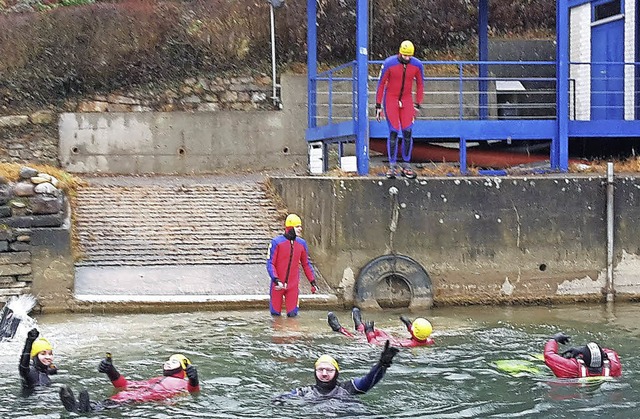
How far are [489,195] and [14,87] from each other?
14285mm

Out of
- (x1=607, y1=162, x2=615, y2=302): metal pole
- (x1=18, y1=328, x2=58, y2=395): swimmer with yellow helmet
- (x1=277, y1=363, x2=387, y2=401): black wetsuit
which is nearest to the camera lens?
(x1=277, y1=363, x2=387, y2=401): black wetsuit

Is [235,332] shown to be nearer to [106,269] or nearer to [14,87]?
[106,269]

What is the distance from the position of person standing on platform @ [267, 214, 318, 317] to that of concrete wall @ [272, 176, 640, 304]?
1256 millimetres

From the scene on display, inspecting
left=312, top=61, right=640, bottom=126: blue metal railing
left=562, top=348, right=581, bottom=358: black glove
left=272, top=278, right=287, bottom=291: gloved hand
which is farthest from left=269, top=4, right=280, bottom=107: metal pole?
left=562, top=348, right=581, bottom=358: black glove

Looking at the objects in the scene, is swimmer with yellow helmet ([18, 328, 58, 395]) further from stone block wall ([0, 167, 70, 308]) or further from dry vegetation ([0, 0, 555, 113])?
dry vegetation ([0, 0, 555, 113])

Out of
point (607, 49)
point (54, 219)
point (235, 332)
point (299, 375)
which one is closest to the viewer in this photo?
point (299, 375)

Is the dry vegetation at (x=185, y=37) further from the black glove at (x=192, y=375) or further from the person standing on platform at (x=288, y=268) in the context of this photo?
the black glove at (x=192, y=375)

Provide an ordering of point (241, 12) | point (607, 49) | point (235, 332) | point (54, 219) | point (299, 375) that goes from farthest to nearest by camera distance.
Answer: point (241, 12) → point (607, 49) → point (54, 219) → point (235, 332) → point (299, 375)

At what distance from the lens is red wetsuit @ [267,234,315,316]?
14938 millimetres

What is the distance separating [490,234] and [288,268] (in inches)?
136

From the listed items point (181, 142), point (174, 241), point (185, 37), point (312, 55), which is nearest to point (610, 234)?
point (174, 241)

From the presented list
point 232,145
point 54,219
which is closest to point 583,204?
point 54,219

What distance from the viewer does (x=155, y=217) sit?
18.7 meters

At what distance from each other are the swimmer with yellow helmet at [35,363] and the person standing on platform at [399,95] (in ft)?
23.9
